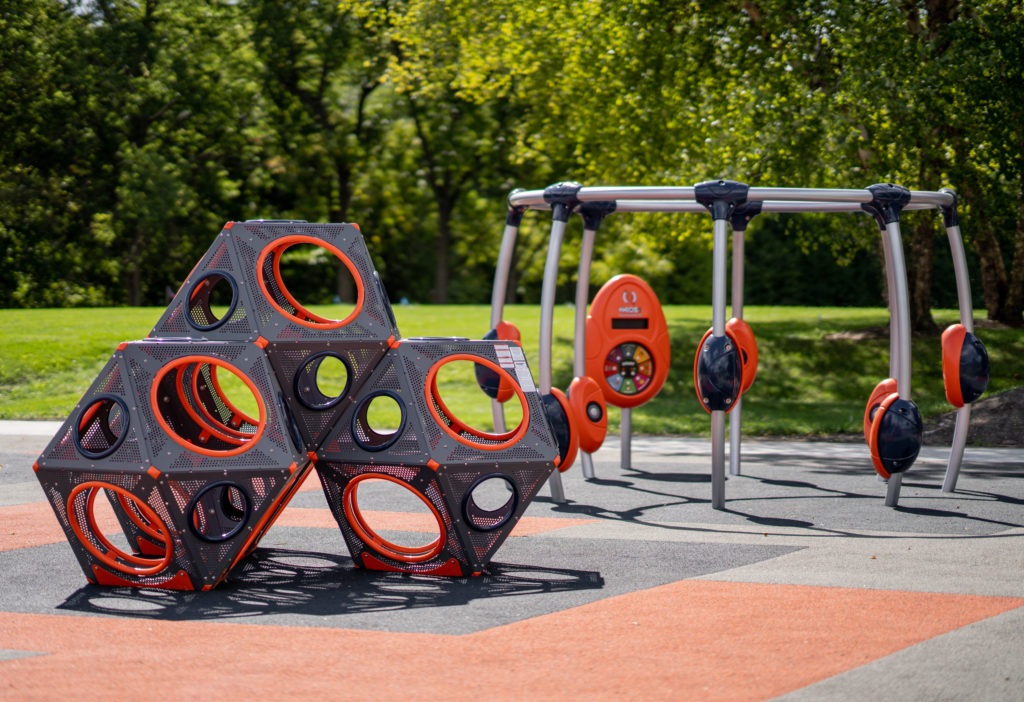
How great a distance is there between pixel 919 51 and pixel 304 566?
34.2 feet

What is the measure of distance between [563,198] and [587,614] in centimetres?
472

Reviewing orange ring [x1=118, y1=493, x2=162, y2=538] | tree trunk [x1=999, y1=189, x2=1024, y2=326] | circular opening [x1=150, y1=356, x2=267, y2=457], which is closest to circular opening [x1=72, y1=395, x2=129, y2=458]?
circular opening [x1=150, y1=356, x2=267, y2=457]

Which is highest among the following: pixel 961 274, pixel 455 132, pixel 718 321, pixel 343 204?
pixel 455 132

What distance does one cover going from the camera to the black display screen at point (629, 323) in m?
11.7

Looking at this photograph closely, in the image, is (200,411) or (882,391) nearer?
(200,411)

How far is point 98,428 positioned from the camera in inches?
278

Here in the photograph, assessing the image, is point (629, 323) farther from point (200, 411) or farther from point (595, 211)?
point (200, 411)

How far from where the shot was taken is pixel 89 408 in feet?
22.6

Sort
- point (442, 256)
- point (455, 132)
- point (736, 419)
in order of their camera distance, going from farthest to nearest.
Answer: point (442, 256) → point (455, 132) → point (736, 419)

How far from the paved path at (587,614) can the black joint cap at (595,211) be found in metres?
2.69

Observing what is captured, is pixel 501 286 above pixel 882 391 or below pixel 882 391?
above

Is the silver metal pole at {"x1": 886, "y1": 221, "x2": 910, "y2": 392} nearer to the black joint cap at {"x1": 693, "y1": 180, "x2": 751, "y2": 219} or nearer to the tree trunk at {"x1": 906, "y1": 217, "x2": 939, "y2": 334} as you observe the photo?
the black joint cap at {"x1": 693, "y1": 180, "x2": 751, "y2": 219}

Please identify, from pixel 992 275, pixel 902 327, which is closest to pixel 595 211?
pixel 902 327

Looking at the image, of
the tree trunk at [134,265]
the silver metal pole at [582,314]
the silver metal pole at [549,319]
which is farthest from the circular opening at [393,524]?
the tree trunk at [134,265]
